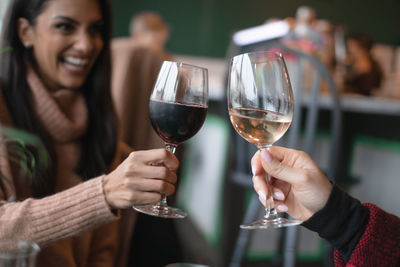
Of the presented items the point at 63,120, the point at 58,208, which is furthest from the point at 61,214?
the point at 63,120

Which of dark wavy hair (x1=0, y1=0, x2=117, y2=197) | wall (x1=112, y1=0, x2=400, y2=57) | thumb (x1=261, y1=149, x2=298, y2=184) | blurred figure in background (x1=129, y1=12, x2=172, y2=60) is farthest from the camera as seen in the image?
wall (x1=112, y1=0, x2=400, y2=57)

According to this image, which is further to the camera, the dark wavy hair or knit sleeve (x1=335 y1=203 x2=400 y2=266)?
the dark wavy hair

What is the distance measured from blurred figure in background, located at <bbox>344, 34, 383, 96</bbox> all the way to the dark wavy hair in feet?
5.71

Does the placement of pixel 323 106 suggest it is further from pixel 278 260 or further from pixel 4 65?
pixel 4 65

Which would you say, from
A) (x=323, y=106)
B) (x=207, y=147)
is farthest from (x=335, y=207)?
(x=207, y=147)

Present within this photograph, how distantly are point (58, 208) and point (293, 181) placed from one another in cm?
38

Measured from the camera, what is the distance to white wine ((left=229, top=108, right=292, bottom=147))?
2.16 ft

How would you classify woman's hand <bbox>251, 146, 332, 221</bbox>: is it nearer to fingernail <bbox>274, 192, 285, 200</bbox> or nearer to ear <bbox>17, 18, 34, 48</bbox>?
fingernail <bbox>274, 192, 285, 200</bbox>

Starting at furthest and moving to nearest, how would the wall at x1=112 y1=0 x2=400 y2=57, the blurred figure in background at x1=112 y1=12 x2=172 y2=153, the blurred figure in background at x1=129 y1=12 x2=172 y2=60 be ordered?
1. the wall at x1=112 y1=0 x2=400 y2=57
2. the blurred figure in background at x1=129 y1=12 x2=172 y2=60
3. the blurred figure in background at x1=112 y1=12 x2=172 y2=153

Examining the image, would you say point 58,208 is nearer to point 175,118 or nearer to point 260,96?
point 175,118

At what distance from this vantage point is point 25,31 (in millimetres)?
931

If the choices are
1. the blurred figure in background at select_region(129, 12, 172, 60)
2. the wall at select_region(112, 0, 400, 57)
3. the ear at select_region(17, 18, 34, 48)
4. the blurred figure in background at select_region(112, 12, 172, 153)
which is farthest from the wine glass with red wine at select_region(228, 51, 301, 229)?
the wall at select_region(112, 0, 400, 57)

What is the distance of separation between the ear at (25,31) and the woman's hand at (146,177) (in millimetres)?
397

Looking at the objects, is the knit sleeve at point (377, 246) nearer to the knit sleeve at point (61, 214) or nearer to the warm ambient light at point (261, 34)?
the knit sleeve at point (61, 214)
